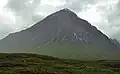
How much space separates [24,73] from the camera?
111 m

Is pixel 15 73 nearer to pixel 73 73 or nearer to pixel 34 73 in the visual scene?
pixel 34 73

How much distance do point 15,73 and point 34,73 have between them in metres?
8.10

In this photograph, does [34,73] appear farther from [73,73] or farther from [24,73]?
[73,73]

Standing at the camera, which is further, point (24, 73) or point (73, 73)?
point (73, 73)

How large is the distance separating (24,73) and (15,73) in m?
4.00

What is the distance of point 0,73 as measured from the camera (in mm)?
107938

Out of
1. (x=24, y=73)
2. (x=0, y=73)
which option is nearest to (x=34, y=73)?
(x=24, y=73)

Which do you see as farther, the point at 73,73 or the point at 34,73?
the point at 73,73

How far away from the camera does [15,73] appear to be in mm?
108750

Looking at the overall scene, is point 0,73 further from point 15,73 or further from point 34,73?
point 34,73

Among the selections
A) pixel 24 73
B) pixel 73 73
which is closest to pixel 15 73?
pixel 24 73

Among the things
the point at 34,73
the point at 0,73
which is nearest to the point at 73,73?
the point at 34,73

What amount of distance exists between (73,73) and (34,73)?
2209 cm

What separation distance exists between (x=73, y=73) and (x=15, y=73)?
93.0 ft
